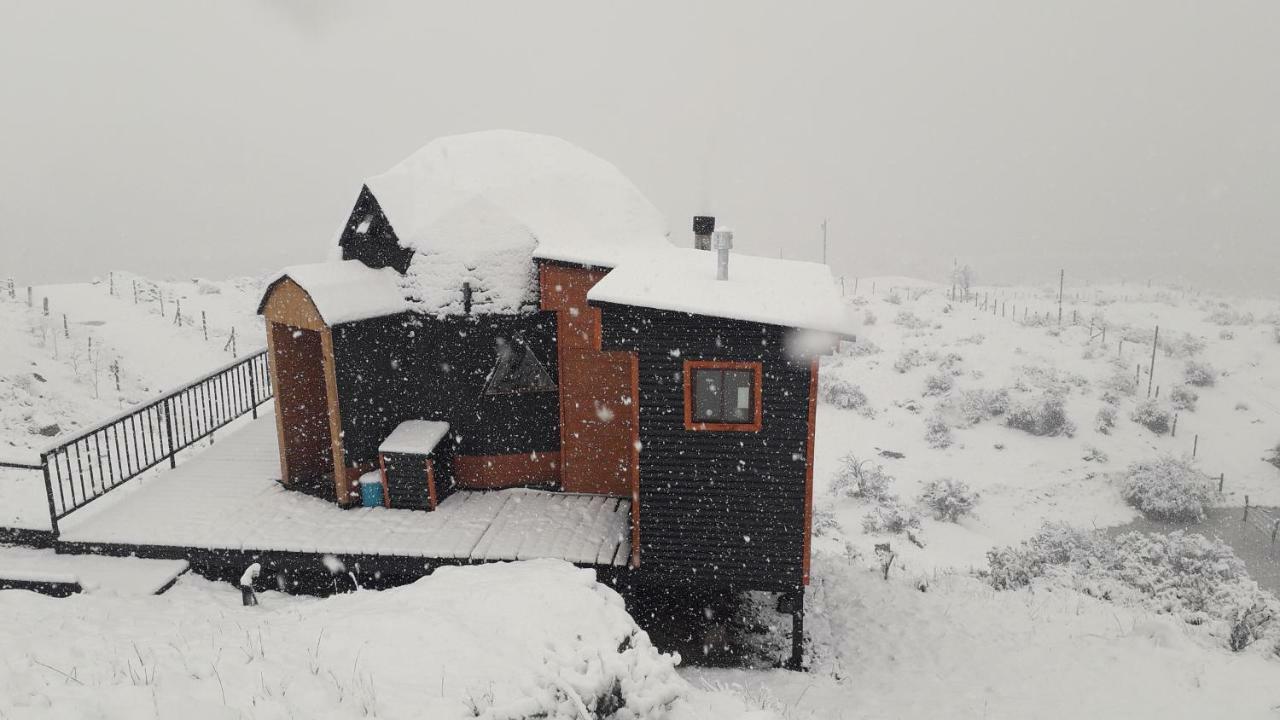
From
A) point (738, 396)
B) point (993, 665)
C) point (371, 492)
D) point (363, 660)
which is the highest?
point (738, 396)

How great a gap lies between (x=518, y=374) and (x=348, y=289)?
8.11 ft

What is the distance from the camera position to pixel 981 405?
25.1 m

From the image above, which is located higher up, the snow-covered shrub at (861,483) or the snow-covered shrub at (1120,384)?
the snow-covered shrub at (1120,384)

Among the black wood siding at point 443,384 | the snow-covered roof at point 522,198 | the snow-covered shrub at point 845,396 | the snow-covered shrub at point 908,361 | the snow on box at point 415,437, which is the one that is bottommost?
the snow-covered shrub at point 845,396

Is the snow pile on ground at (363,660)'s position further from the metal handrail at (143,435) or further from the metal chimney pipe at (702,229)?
the metal chimney pipe at (702,229)

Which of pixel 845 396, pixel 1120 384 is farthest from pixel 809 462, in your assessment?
pixel 1120 384

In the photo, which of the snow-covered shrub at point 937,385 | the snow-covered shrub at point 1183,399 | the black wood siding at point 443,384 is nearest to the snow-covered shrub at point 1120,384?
the snow-covered shrub at point 1183,399

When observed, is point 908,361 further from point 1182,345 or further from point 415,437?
point 415,437

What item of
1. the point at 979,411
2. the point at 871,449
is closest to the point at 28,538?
the point at 871,449

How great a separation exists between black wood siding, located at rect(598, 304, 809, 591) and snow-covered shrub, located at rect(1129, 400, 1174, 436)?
22248 mm

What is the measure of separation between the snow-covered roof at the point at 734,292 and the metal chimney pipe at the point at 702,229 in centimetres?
216

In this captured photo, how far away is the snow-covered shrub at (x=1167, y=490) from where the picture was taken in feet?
62.3

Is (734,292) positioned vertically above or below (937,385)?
above

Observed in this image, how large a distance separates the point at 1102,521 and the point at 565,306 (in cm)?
1713
